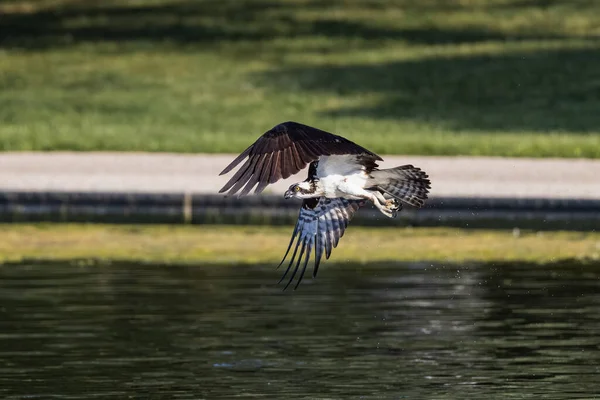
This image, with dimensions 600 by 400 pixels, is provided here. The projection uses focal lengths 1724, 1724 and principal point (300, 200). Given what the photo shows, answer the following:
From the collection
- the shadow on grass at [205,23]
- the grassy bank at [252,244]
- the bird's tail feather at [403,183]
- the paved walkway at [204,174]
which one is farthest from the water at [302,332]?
the shadow on grass at [205,23]

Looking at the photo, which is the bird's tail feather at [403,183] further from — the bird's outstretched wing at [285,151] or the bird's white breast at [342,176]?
the bird's outstretched wing at [285,151]

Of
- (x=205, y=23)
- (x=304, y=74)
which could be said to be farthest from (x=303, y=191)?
(x=205, y=23)

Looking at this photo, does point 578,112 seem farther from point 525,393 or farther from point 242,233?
point 525,393

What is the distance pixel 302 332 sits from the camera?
35.4ft

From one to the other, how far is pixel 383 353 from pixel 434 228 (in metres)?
5.72

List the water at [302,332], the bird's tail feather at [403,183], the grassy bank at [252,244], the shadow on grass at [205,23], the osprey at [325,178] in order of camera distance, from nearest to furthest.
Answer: the osprey at [325,178] < the water at [302,332] < the bird's tail feather at [403,183] < the grassy bank at [252,244] < the shadow on grass at [205,23]

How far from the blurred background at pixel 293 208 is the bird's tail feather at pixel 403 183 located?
973mm

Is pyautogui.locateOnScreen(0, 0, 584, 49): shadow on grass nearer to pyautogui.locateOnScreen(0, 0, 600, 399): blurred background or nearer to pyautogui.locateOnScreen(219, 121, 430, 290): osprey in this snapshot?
pyautogui.locateOnScreen(0, 0, 600, 399): blurred background

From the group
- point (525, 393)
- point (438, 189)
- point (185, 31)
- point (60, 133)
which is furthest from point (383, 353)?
point (185, 31)

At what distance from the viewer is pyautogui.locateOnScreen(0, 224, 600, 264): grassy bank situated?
1420cm

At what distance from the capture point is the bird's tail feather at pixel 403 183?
9.28 metres

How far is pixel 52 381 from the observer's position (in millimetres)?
9297

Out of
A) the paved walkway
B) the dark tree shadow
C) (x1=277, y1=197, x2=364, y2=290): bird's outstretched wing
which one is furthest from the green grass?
(x1=277, y1=197, x2=364, y2=290): bird's outstretched wing

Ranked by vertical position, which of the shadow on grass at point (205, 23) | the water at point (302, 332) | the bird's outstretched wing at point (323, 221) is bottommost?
the water at point (302, 332)
